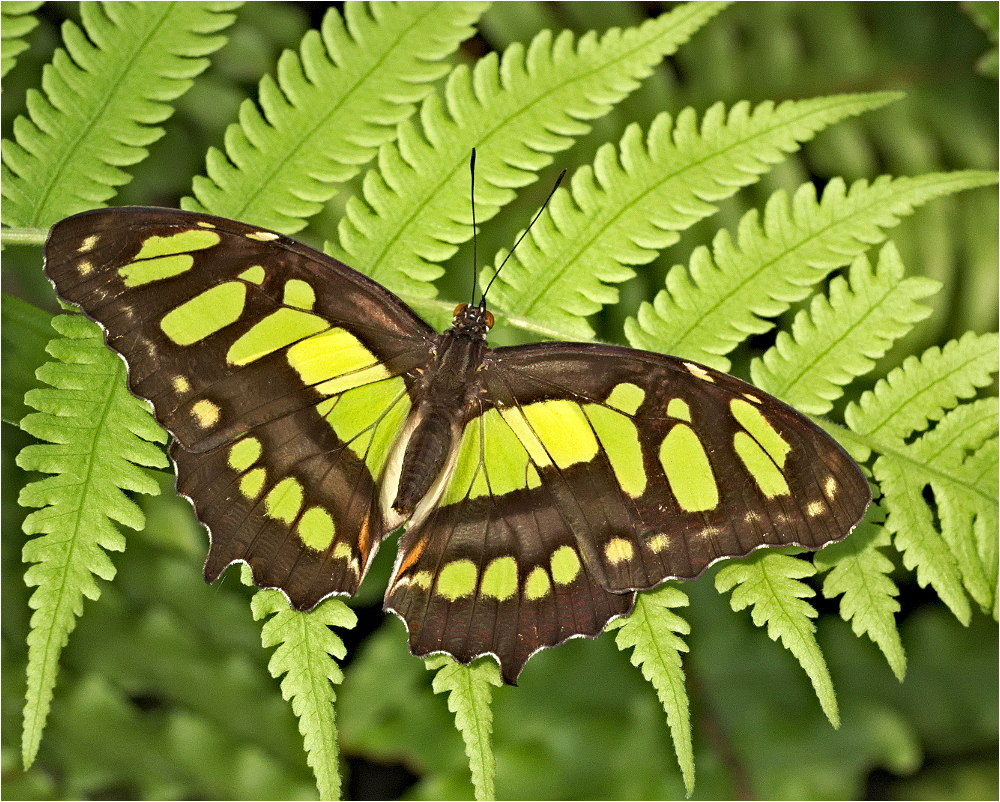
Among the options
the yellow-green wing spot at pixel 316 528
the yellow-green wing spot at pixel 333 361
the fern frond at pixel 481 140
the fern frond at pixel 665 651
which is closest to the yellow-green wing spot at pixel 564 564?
the fern frond at pixel 665 651

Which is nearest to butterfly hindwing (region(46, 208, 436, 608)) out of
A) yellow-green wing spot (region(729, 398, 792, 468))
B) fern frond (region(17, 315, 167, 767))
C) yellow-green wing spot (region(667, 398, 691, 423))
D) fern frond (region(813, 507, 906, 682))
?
fern frond (region(17, 315, 167, 767))

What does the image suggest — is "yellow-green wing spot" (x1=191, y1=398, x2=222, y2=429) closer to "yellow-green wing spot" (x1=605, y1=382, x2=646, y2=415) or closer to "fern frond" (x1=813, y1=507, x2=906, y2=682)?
"yellow-green wing spot" (x1=605, y1=382, x2=646, y2=415)

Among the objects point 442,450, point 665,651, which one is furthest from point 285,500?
point 665,651

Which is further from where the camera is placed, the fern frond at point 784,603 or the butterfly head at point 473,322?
the butterfly head at point 473,322

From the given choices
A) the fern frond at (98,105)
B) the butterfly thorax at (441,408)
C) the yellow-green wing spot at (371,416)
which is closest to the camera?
the butterfly thorax at (441,408)

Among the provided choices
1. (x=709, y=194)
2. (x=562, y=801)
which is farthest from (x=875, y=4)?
(x=562, y=801)

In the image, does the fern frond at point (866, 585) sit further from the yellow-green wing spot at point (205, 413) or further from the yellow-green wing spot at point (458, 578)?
the yellow-green wing spot at point (205, 413)

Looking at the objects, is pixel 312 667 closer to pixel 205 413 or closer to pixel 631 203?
pixel 205 413
